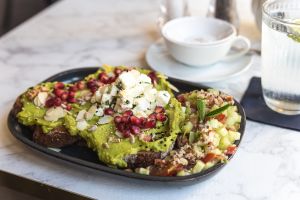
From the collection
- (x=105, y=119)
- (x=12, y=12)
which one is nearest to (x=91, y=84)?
(x=105, y=119)

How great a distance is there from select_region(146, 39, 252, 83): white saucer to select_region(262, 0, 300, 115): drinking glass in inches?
5.5

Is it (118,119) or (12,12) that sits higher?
(118,119)

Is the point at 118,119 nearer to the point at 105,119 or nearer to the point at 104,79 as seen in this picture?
the point at 105,119

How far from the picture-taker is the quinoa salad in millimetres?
800

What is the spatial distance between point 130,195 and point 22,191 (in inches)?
8.3

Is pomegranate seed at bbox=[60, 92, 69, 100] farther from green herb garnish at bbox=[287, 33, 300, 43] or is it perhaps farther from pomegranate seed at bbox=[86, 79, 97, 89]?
green herb garnish at bbox=[287, 33, 300, 43]

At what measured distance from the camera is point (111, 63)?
122cm

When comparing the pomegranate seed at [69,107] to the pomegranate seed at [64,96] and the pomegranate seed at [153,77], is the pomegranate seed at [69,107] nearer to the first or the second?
the pomegranate seed at [64,96]

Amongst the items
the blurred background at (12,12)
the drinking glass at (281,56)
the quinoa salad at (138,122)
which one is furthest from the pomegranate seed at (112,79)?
the blurred background at (12,12)

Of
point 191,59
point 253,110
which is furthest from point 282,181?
point 191,59

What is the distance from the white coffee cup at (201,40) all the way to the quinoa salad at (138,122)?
0.16 metres

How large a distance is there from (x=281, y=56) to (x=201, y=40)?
0.29m

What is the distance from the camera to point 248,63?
3.79 feet

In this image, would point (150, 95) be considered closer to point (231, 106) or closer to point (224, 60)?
point (231, 106)
